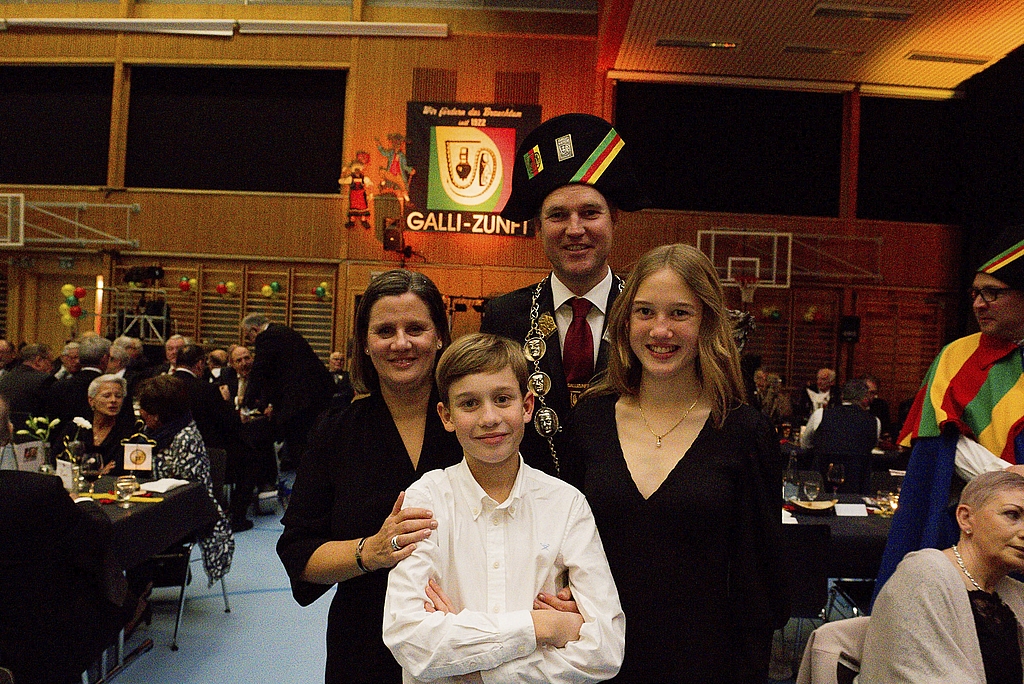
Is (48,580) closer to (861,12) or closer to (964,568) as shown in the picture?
(964,568)


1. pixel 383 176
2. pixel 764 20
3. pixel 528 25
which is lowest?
pixel 383 176

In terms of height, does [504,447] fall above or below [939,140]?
below

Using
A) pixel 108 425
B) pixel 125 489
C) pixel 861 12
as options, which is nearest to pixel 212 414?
pixel 108 425

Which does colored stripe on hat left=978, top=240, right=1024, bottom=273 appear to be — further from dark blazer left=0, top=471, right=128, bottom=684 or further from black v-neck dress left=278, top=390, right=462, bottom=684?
dark blazer left=0, top=471, right=128, bottom=684

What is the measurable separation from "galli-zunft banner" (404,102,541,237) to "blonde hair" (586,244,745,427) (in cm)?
1113

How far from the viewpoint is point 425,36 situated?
13.1 metres

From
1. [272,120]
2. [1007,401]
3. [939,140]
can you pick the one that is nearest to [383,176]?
[272,120]

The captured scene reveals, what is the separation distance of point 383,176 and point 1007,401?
1134 cm

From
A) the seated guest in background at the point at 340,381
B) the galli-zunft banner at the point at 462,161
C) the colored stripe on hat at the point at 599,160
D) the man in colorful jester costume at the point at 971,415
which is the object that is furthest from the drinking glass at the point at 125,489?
the galli-zunft banner at the point at 462,161

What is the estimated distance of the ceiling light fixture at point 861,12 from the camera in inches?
391

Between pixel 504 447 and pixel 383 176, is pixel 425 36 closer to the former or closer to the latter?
pixel 383 176

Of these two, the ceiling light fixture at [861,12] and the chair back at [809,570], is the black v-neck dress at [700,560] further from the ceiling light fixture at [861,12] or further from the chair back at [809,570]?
the ceiling light fixture at [861,12]

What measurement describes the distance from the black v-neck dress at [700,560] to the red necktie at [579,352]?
1.15 ft

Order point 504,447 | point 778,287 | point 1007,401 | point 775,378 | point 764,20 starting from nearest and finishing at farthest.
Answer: point 504,447, point 1007,401, point 775,378, point 764,20, point 778,287
